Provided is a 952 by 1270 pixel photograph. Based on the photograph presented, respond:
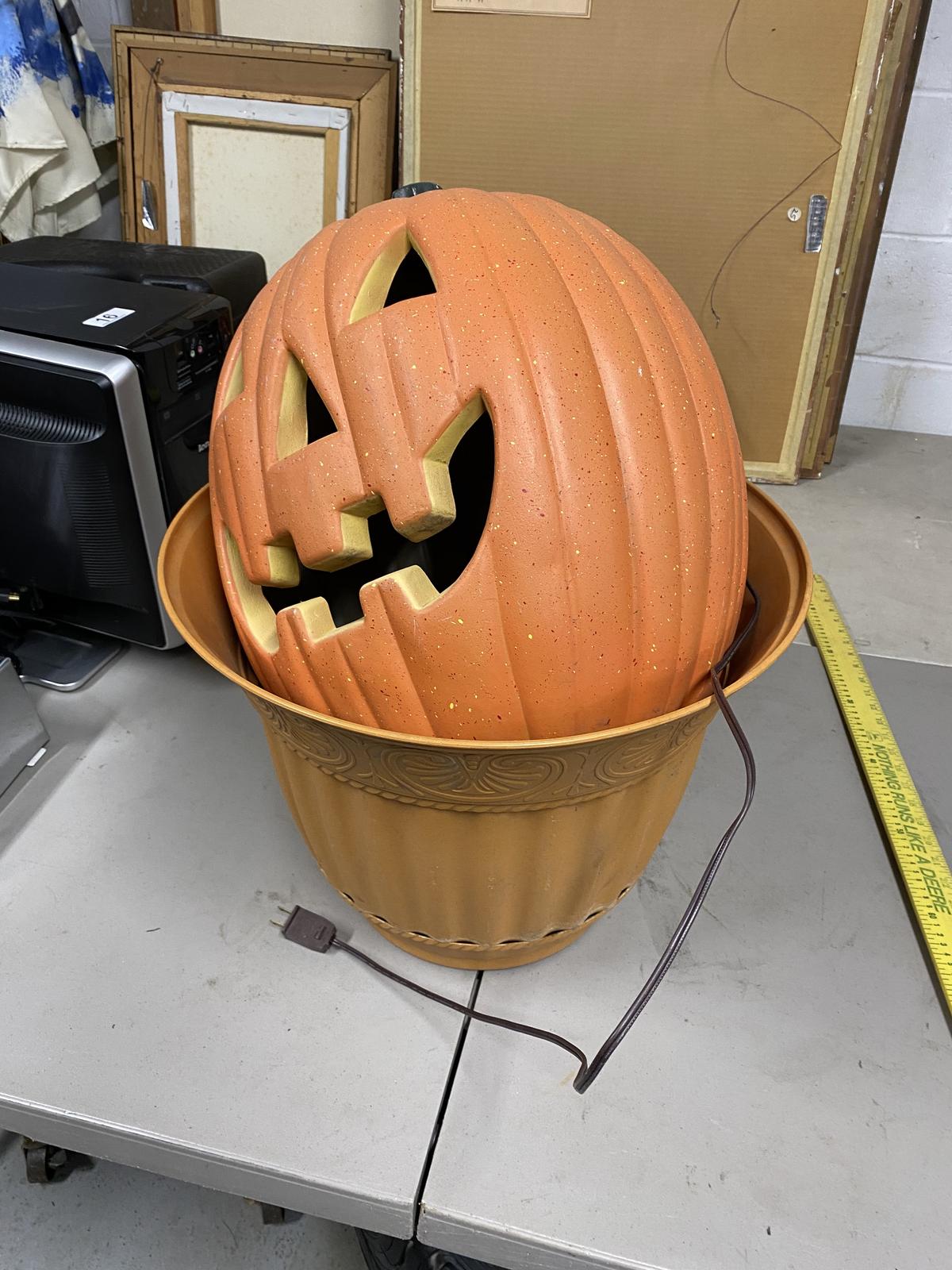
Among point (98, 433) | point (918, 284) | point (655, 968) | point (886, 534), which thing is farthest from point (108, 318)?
Answer: point (918, 284)

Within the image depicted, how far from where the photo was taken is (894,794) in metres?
0.75

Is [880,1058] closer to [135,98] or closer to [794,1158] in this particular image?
[794,1158]

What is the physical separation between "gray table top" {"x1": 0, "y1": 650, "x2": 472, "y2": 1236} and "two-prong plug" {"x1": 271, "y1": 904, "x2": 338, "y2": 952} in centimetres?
1

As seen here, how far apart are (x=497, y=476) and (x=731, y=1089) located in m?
0.42

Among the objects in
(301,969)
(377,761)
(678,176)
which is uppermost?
(678,176)

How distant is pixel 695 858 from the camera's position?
0.70 meters

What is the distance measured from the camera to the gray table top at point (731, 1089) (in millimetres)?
469

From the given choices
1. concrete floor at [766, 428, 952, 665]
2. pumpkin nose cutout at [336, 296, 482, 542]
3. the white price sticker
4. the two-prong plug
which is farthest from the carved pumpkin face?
concrete floor at [766, 428, 952, 665]

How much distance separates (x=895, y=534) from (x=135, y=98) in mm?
1383

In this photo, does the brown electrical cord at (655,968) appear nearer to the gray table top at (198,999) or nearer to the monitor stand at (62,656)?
the gray table top at (198,999)

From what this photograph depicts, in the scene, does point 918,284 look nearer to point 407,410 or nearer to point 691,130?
point 691,130

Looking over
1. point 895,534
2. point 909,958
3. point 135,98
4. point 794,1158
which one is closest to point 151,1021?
point 794,1158

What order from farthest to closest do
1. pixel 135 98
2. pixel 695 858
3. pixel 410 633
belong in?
pixel 135 98 < pixel 695 858 < pixel 410 633

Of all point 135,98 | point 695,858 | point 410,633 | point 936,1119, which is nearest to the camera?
point 410,633
